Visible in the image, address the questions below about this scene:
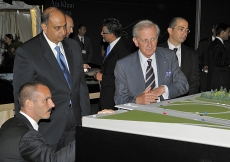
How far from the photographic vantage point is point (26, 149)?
277 cm

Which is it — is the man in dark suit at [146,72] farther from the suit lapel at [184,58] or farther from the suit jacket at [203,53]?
the suit jacket at [203,53]

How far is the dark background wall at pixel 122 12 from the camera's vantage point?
11734mm

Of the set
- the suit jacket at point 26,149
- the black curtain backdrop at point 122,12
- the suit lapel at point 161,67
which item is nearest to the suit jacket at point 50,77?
the suit lapel at point 161,67

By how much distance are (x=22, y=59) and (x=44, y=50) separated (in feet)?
0.66

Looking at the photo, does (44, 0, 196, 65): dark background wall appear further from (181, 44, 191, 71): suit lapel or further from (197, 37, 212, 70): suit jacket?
(181, 44, 191, 71): suit lapel

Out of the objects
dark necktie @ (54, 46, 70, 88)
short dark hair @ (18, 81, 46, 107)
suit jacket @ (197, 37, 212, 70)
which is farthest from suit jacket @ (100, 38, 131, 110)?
suit jacket @ (197, 37, 212, 70)

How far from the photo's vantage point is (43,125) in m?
3.94

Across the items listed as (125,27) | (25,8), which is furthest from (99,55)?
(25,8)

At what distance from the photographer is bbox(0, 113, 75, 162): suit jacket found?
2.78 metres

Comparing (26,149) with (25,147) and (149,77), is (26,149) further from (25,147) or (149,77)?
(149,77)

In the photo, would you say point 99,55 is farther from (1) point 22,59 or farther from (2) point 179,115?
(2) point 179,115

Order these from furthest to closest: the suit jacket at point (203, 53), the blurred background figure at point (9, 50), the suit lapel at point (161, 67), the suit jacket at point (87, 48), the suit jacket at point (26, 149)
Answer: the suit jacket at point (87, 48)
the suit jacket at point (203, 53)
the blurred background figure at point (9, 50)
the suit lapel at point (161, 67)
the suit jacket at point (26, 149)

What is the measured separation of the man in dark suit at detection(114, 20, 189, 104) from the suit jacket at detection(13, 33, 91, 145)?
0.45 metres

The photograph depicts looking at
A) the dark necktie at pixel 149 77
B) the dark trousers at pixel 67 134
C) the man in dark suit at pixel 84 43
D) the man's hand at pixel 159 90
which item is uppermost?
the man in dark suit at pixel 84 43
